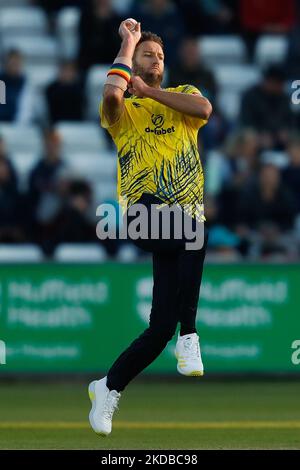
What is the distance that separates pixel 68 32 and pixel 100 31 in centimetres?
108

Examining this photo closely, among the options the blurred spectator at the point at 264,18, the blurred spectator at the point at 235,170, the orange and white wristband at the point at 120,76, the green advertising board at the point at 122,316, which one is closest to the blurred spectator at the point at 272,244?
the blurred spectator at the point at 235,170

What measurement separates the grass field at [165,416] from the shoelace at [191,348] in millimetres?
656

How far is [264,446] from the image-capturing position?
9133 millimetres

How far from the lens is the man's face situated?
8641 millimetres

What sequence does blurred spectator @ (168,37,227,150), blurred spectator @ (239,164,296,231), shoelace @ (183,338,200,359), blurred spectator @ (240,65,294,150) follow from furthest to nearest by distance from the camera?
blurred spectator @ (240,65,294,150) → blurred spectator @ (168,37,227,150) → blurred spectator @ (239,164,296,231) → shoelace @ (183,338,200,359)

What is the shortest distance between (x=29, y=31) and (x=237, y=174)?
3.78 metres

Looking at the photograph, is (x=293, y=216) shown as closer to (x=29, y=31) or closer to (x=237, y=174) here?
(x=237, y=174)

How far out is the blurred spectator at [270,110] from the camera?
53.6 feet

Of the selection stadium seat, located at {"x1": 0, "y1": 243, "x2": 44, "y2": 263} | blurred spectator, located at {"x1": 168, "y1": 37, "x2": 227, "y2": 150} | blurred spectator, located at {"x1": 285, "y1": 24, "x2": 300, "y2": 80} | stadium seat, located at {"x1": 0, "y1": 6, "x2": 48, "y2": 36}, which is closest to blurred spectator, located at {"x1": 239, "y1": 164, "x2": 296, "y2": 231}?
blurred spectator, located at {"x1": 168, "y1": 37, "x2": 227, "y2": 150}

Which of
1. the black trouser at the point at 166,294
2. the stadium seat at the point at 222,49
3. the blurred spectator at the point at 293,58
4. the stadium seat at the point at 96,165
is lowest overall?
the black trouser at the point at 166,294

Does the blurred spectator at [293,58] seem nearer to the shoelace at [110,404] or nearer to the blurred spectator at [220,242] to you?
the blurred spectator at [220,242]

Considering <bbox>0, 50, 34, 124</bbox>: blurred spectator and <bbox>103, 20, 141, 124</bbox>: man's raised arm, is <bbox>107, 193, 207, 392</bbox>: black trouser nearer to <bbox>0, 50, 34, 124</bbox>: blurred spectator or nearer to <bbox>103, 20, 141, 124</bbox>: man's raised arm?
<bbox>103, 20, 141, 124</bbox>: man's raised arm

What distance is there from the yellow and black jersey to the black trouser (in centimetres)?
9

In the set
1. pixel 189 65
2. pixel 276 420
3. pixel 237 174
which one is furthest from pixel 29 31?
pixel 276 420
